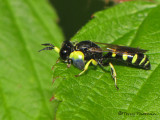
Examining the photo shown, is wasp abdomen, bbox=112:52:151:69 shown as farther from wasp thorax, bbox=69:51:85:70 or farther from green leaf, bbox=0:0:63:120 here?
green leaf, bbox=0:0:63:120

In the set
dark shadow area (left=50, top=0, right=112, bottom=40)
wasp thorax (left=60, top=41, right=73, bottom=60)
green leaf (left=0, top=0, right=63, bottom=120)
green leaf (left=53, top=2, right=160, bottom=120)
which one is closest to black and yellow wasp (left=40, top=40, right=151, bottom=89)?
wasp thorax (left=60, top=41, right=73, bottom=60)

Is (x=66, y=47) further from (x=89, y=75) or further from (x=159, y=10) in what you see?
(x=159, y=10)

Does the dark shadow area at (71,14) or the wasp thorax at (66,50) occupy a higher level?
→ the dark shadow area at (71,14)

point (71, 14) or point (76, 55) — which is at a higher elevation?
point (71, 14)

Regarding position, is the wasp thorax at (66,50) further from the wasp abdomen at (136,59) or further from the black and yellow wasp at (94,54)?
the wasp abdomen at (136,59)

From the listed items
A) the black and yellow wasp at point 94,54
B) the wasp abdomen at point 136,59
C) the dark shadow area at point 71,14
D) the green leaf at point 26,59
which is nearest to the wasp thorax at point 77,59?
the black and yellow wasp at point 94,54

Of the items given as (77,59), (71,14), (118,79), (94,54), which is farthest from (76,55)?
(71,14)

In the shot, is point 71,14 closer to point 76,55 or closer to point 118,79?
point 76,55
